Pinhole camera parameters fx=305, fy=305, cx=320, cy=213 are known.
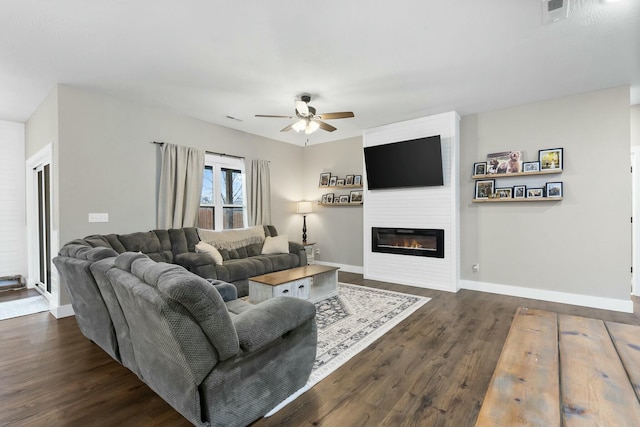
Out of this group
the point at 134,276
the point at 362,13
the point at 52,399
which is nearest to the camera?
the point at 134,276

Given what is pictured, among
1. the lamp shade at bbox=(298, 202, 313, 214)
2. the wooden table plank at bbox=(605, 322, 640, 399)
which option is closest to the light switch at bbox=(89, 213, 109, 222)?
the lamp shade at bbox=(298, 202, 313, 214)

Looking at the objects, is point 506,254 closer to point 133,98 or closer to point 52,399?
point 52,399

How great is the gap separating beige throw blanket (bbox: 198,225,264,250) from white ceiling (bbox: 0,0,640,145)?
6.31 feet

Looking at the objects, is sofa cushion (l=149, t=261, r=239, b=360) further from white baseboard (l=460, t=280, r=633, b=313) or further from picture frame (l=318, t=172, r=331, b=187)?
picture frame (l=318, t=172, r=331, b=187)

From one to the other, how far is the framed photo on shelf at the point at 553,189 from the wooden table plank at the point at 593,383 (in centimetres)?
327

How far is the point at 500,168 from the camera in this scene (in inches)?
179

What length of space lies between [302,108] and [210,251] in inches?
93.1

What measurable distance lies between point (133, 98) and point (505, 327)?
536 cm

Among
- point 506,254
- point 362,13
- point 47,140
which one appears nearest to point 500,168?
point 506,254

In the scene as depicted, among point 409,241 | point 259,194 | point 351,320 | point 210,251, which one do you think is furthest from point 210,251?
point 409,241

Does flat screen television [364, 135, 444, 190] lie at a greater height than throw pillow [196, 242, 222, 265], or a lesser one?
greater

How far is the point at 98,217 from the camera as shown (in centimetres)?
395

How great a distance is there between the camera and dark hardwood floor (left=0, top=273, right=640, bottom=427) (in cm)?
184

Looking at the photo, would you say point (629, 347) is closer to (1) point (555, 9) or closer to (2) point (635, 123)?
(1) point (555, 9)
